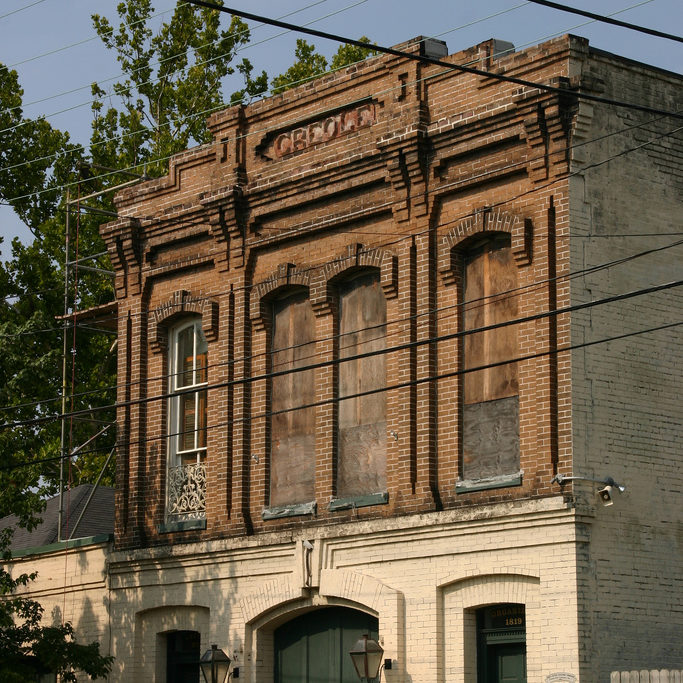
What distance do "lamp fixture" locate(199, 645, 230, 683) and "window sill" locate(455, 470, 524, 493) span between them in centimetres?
456

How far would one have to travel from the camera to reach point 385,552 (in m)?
21.2

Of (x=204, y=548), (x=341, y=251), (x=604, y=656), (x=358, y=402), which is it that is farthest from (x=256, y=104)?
(x=604, y=656)

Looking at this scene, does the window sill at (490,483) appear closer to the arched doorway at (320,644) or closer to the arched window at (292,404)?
the arched doorway at (320,644)

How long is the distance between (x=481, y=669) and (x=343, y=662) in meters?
2.77

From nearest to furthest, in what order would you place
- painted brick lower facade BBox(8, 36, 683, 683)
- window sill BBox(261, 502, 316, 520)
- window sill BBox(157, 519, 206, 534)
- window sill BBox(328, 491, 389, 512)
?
painted brick lower facade BBox(8, 36, 683, 683) → window sill BBox(328, 491, 389, 512) → window sill BBox(261, 502, 316, 520) → window sill BBox(157, 519, 206, 534)

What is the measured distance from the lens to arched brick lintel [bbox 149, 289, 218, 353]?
24.9 m

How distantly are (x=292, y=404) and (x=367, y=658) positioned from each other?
4.75 m

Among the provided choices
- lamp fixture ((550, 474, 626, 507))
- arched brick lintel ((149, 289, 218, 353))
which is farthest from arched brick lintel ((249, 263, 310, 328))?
lamp fixture ((550, 474, 626, 507))

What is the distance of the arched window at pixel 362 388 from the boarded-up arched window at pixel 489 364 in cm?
162

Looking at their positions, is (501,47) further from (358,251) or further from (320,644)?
(320,644)

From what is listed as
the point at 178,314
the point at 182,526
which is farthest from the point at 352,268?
the point at 182,526

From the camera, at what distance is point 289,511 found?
23.0m

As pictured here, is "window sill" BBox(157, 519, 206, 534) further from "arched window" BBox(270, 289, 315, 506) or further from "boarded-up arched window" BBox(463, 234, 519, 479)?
"boarded-up arched window" BBox(463, 234, 519, 479)

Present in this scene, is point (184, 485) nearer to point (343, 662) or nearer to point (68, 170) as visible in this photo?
point (343, 662)
